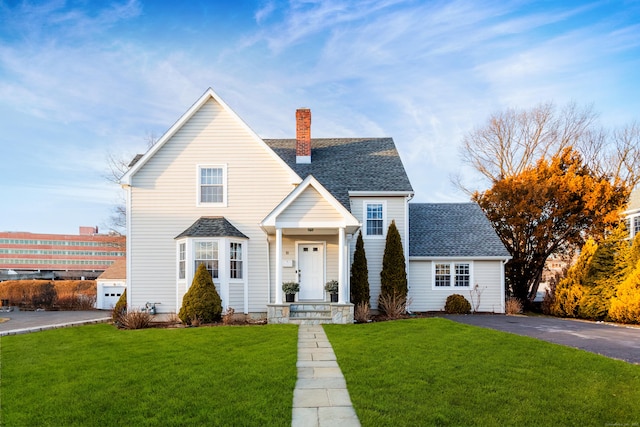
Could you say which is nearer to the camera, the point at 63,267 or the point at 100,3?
the point at 100,3

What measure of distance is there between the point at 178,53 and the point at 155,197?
5.67m

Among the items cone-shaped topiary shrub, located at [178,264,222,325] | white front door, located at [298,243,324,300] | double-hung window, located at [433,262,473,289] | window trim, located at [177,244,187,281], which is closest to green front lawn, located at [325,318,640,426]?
cone-shaped topiary shrub, located at [178,264,222,325]

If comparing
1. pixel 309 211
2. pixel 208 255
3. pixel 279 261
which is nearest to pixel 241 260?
pixel 208 255

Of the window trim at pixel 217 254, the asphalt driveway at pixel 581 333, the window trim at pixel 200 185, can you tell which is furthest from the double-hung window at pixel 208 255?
the asphalt driveway at pixel 581 333

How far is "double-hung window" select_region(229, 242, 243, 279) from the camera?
1638 cm

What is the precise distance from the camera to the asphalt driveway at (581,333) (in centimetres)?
1052

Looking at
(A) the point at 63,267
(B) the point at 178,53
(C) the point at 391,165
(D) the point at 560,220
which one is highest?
(B) the point at 178,53

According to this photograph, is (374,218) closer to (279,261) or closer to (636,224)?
(279,261)

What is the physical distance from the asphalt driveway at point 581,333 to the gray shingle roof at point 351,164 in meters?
6.34

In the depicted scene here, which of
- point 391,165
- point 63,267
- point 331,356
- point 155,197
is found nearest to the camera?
point 331,356

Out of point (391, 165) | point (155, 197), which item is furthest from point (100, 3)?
point (391, 165)

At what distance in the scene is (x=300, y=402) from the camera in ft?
21.2

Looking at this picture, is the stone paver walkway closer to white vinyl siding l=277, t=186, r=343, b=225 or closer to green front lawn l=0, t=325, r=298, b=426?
green front lawn l=0, t=325, r=298, b=426

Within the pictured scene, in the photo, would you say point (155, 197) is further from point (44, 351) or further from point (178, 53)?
point (44, 351)
